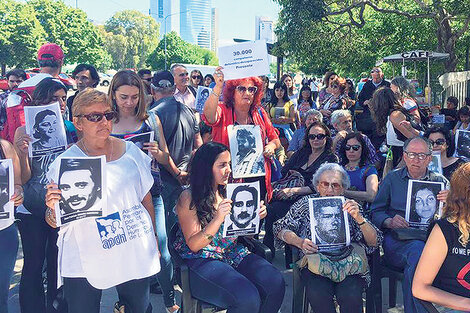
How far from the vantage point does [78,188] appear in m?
2.62

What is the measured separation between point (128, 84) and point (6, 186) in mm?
1144

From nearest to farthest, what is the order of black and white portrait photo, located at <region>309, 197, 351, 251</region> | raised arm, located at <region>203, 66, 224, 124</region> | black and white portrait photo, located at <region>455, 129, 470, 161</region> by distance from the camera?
black and white portrait photo, located at <region>309, 197, 351, 251</region> → raised arm, located at <region>203, 66, 224, 124</region> → black and white portrait photo, located at <region>455, 129, 470, 161</region>

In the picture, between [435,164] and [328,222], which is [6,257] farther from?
[435,164]

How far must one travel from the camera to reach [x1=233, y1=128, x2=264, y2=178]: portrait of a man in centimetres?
403

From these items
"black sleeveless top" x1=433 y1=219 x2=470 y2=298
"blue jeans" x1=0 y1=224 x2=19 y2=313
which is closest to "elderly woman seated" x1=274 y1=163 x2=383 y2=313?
"black sleeveless top" x1=433 y1=219 x2=470 y2=298

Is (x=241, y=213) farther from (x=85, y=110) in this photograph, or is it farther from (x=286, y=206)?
(x=286, y=206)

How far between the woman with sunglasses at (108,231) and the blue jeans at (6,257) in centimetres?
46

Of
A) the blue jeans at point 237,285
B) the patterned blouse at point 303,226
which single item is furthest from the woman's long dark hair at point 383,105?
the blue jeans at point 237,285

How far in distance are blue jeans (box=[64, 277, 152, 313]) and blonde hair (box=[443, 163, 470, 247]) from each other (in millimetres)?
1764

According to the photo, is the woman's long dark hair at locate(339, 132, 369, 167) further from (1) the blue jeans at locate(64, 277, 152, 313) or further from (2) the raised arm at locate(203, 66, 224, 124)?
(1) the blue jeans at locate(64, 277, 152, 313)

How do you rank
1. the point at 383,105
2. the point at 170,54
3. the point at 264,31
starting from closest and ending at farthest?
the point at 383,105 < the point at 264,31 < the point at 170,54

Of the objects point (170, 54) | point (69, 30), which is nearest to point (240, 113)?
point (69, 30)

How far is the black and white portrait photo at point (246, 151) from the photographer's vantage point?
402 centimetres

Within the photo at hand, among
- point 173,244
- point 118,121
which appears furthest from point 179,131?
point 173,244
